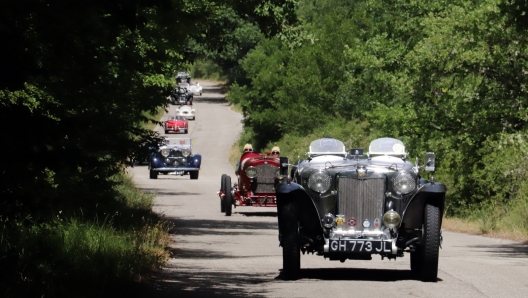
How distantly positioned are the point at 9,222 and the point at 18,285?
1.04m

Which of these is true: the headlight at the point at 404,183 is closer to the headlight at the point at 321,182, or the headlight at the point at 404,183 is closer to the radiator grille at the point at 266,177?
the headlight at the point at 321,182

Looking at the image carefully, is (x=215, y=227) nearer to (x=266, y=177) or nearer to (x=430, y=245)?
(x=266, y=177)

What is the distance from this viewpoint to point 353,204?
13258mm

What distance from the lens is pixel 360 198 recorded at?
523 inches

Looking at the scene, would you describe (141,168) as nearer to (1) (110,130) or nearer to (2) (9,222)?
(1) (110,130)

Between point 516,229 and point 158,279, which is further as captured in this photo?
point 516,229

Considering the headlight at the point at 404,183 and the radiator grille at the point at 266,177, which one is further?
the radiator grille at the point at 266,177

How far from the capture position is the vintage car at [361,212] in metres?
13.0

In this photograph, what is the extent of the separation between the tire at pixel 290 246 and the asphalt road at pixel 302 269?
15 centimetres

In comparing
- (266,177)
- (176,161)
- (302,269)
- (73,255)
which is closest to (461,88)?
(266,177)

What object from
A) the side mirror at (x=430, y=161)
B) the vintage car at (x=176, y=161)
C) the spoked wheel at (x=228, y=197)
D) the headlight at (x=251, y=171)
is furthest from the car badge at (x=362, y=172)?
the vintage car at (x=176, y=161)

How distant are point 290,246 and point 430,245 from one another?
1.76 m

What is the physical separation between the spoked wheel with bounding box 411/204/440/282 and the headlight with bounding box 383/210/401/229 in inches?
14.0

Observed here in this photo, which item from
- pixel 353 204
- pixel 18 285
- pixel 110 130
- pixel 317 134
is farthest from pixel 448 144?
pixel 317 134
